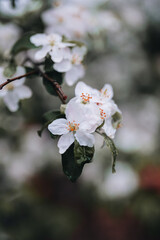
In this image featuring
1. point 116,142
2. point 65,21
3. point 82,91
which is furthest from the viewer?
point 116,142

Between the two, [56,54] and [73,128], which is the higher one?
[56,54]

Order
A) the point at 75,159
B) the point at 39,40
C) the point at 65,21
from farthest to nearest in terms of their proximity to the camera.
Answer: the point at 65,21 < the point at 39,40 < the point at 75,159

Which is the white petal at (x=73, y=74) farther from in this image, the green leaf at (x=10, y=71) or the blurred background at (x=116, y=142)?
the blurred background at (x=116, y=142)

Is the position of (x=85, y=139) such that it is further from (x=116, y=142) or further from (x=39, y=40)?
(x=116, y=142)

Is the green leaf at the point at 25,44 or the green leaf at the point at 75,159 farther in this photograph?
the green leaf at the point at 25,44

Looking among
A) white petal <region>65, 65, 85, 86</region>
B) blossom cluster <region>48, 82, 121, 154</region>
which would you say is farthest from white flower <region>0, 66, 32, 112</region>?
blossom cluster <region>48, 82, 121, 154</region>

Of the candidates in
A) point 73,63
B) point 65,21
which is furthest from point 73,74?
point 65,21

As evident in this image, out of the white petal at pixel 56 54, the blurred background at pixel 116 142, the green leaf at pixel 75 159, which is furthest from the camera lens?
the blurred background at pixel 116 142

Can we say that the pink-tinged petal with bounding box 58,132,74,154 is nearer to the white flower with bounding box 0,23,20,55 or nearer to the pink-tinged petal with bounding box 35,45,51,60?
the pink-tinged petal with bounding box 35,45,51,60

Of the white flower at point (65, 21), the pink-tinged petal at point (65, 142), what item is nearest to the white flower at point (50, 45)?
the pink-tinged petal at point (65, 142)

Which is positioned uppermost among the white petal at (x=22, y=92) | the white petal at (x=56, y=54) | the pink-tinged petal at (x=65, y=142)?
the white petal at (x=56, y=54)
